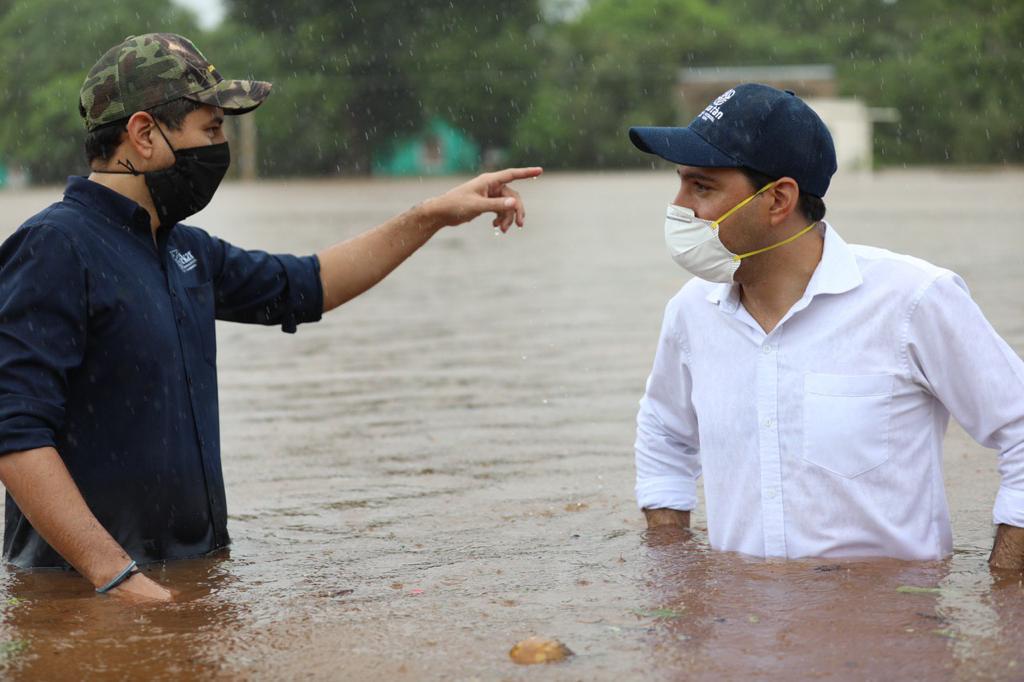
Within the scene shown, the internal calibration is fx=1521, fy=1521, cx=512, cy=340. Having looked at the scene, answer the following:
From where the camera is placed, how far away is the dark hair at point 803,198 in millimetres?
4359

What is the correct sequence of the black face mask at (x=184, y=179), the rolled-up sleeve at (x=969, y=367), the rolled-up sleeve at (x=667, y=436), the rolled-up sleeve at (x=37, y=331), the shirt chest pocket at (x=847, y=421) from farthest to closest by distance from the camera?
the black face mask at (x=184, y=179)
the rolled-up sleeve at (x=667, y=436)
the rolled-up sleeve at (x=37, y=331)
the shirt chest pocket at (x=847, y=421)
the rolled-up sleeve at (x=969, y=367)

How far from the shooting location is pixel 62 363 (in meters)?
4.44

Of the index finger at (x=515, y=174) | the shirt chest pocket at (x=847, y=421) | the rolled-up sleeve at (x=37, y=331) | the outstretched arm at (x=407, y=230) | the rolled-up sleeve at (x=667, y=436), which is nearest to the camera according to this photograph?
the shirt chest pocket at (x=847, y=421)

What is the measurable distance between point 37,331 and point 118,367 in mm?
359

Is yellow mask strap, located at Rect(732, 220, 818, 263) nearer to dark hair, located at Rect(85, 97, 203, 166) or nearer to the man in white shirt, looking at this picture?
the man in white shirt

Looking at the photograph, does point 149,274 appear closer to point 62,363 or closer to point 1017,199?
point 62,363

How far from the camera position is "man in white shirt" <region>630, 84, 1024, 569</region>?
4.11m

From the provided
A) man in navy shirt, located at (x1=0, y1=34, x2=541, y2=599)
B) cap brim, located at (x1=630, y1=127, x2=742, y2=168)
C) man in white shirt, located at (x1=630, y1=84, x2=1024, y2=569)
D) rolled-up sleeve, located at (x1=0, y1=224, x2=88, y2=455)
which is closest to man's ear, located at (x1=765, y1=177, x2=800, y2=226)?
man in white shirt, located at (x1=630, y1=84, x2=1024, y2=569)

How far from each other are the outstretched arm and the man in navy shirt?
1 cm

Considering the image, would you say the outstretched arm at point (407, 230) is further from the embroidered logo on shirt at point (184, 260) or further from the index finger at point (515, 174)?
the embroidered logo on shirt at point (184, 260)

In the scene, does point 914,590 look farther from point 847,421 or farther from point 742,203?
point 742,203

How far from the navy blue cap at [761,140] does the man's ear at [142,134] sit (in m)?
1.61

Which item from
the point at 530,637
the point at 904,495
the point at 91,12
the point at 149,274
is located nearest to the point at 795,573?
the point at 904,495

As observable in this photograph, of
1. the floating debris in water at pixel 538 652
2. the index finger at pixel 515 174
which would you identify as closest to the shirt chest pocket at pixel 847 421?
the floating debris in water at pixel 538 652
